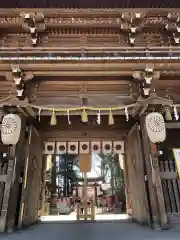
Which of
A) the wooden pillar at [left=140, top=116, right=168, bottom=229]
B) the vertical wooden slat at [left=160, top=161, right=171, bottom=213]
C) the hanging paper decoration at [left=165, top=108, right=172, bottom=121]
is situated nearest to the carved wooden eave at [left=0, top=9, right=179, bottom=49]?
the hanging paper decoration at [left=165, top=108, right=172, bottom=121]

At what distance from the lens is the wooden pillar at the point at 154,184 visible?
14.1ft

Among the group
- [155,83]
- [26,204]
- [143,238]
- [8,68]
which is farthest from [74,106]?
[143,238]

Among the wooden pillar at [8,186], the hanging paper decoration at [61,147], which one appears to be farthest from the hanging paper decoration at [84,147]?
the wooden pillar at [8,186]

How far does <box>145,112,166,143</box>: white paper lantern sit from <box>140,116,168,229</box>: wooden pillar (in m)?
0.30

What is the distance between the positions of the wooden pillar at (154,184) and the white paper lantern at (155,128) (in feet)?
0.99

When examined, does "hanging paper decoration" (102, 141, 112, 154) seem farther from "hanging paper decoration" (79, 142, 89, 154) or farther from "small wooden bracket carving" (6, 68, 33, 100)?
"small wooden bracket carving" (6, 68, 33, 100)

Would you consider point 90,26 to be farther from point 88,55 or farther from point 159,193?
point 159,193

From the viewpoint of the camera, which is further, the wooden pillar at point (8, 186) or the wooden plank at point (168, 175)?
the wooden plank at point (168, 175)

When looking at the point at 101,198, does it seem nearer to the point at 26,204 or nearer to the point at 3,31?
the point at 26,204

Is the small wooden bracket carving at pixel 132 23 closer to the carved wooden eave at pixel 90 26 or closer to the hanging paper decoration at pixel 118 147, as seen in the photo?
the carved wooden eave at pixel 90 26

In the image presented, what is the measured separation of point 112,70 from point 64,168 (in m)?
13.8
